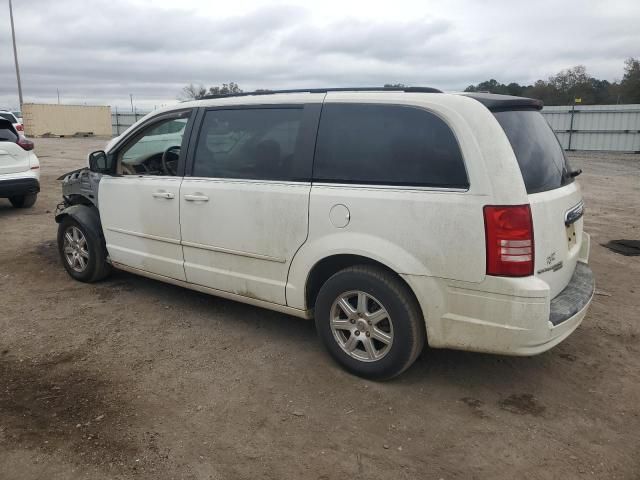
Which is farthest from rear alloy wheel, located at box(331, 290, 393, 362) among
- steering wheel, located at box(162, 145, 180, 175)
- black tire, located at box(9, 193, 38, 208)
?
black tire, located at box(9, 193, 38, 208)

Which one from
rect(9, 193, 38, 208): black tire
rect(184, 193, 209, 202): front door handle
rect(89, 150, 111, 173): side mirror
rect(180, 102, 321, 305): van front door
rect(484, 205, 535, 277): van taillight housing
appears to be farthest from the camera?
rect(9, 193, 38, 208): black tire

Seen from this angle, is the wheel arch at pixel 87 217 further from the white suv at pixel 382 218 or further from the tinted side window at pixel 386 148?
the tinted side window at pixel 386 148

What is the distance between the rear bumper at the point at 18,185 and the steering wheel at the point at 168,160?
17.2 ft

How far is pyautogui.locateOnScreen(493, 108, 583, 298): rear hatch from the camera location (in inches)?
121

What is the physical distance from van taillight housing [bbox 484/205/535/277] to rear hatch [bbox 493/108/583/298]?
0.25 feet

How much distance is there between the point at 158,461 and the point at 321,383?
115 centimetres

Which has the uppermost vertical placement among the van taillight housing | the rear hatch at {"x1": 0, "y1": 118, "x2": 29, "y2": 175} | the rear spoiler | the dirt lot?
the rear spoiler

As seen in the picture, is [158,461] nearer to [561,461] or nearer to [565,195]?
[561,461]

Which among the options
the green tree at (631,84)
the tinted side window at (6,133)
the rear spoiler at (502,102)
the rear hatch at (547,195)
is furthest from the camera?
the green tree at (631,84)

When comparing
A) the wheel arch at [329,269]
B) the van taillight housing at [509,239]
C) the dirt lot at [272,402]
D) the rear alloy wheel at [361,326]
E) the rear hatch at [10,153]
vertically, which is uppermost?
the rear hatch at [10,153]

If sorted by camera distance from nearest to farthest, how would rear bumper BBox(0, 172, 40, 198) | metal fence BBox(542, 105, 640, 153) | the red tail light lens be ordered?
rear bumper BBox(0, 172, 40, 198), the red tail light lens, metal fence BBox(542, 105, 640, 153)

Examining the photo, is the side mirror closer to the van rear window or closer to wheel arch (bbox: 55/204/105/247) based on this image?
wheel arch (bbox: 55/204/105/247)

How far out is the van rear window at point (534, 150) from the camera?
10.4 ft

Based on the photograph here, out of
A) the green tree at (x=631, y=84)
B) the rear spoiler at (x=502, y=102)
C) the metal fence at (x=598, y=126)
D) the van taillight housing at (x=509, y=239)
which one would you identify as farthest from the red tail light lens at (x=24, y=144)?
the green tree at (x=631, y=84)
